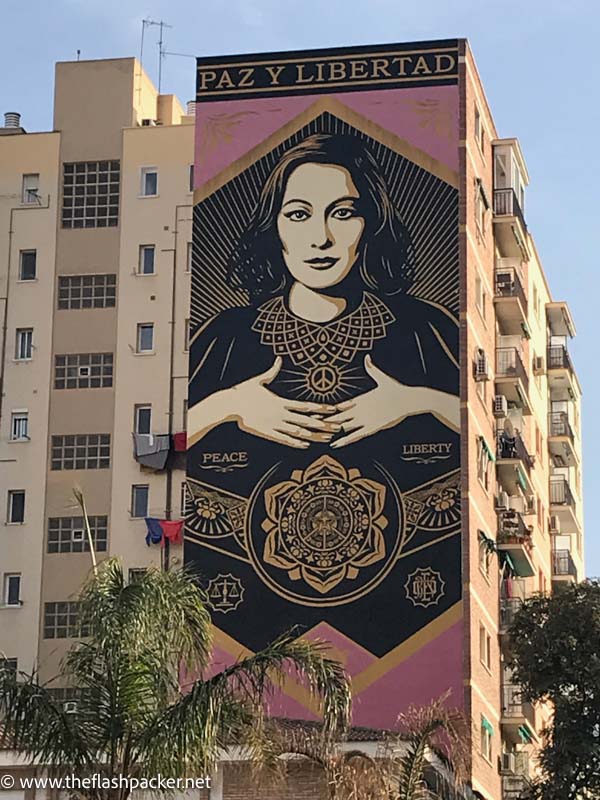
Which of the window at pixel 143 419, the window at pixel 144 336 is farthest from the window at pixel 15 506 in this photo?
the window at pixel 144 336

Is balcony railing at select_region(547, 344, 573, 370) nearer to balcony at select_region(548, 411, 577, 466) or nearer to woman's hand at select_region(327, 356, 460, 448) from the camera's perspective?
balcony at select_region(548, 411, 577, 466)

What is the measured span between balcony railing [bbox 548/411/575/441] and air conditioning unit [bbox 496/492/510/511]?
16.1 m

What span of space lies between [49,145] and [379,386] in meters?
18.4

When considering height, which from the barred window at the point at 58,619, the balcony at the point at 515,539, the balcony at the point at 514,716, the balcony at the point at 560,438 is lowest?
the balcony at the point at 514,716

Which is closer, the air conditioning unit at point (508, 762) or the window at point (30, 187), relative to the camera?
the air conditioning unit at point (508, 762)

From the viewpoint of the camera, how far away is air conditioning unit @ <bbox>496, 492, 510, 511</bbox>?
68.4m

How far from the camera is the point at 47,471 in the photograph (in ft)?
230

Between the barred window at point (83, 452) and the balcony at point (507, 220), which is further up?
the balcony at point (507, 220)

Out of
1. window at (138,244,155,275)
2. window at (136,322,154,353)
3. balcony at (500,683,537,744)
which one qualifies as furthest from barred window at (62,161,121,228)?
balcony at (500,683,537,744)

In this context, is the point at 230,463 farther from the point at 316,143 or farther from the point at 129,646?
the point at 129,646

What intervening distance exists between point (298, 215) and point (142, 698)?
34.5 meters

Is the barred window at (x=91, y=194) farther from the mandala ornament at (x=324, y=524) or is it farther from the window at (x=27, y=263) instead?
the mandala ornament at (x=324, y=524)

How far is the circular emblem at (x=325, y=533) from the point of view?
202ft

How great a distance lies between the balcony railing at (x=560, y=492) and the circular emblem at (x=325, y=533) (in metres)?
25.5
